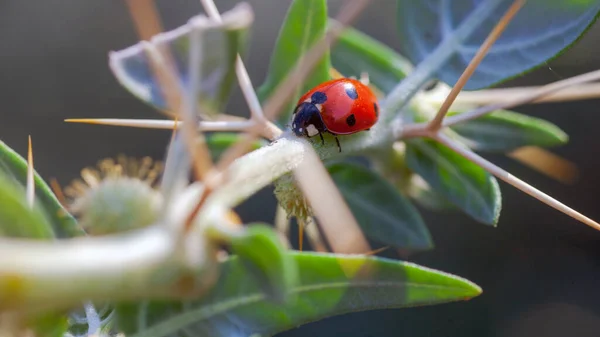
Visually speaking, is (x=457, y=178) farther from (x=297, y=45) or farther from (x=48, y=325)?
A: (x=48, y=325)

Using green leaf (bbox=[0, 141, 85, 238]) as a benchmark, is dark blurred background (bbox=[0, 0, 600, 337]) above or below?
above

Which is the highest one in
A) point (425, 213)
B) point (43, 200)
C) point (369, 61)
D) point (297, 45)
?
point (425, 213)

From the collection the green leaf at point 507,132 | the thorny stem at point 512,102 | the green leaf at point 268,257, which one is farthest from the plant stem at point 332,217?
the green leaf at point 507,132

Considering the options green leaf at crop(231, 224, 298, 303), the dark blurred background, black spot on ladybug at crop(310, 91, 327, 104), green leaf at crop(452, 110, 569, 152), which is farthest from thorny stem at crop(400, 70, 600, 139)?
the dark blurred background

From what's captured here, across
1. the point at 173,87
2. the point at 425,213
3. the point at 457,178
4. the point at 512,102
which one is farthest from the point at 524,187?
the point at 425,213

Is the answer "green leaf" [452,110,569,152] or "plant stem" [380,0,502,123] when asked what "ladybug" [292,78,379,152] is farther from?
"green leaf" [452,110,569,152]

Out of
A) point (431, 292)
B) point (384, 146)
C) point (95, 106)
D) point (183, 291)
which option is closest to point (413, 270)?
point (431, 292)
